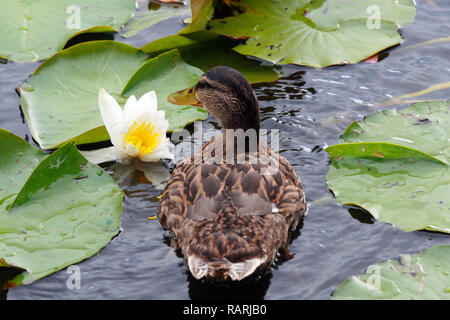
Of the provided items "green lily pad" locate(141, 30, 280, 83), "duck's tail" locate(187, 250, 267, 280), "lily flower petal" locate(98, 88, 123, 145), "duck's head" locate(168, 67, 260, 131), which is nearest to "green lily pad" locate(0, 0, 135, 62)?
"green lily pad" locate(141, 30, 280, 83)

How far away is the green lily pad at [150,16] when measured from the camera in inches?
334

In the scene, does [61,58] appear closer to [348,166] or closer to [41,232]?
[41,232]

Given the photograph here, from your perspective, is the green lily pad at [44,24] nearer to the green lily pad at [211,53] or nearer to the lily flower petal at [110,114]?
the green lily pad at [211,53]

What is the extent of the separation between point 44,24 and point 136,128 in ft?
8.15

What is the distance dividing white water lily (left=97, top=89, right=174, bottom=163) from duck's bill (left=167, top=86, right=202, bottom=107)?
0.89 metres

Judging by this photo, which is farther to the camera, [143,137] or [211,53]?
[211,53]

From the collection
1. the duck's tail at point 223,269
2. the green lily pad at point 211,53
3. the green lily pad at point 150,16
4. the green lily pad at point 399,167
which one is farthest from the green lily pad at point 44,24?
the duck's tail at point 223,269

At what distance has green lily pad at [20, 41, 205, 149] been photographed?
659cm

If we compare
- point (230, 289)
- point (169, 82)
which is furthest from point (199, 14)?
point (230, 289)

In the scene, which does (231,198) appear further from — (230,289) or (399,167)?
(399,167)

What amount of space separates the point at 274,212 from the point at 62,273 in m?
1.93

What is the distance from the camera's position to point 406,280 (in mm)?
4883

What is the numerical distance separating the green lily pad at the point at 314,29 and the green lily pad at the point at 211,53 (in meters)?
0.20

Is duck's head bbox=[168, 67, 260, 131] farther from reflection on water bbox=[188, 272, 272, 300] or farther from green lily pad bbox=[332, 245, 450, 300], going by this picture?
green lily pad bbox=[332, 245, 450, 300]
